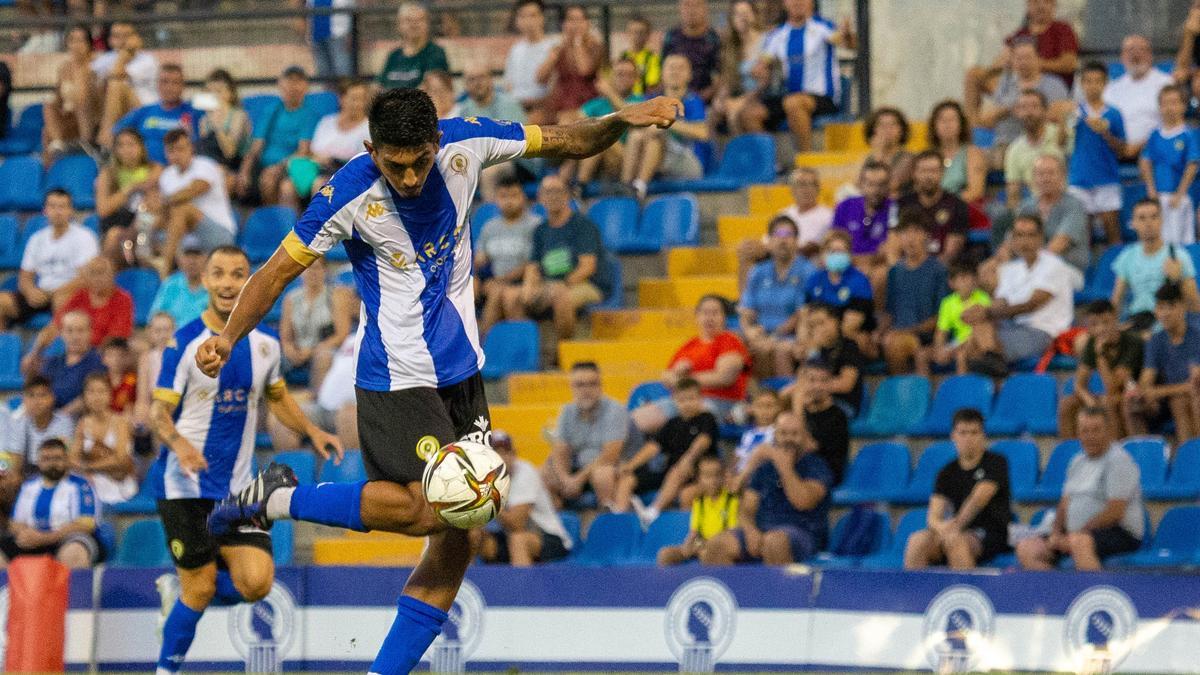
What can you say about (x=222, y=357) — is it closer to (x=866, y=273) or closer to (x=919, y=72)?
(x=866, y=273)

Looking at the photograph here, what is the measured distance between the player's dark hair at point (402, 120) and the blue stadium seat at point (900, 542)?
654 cm

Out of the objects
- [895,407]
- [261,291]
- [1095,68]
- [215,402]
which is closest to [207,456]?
[215,402]

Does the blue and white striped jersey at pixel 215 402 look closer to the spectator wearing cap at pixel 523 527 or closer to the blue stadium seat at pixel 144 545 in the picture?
the spectator wearing cap at pixel 523 527

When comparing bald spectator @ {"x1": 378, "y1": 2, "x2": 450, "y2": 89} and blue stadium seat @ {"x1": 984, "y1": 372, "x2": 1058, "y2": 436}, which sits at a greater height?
bald spectator @ {"x1": 378, "y1": 2, "x2": 450, "y2": 89}

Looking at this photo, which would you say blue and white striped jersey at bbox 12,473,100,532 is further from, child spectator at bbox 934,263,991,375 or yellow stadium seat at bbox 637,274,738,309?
child spectator at bbox 934,263,991,375

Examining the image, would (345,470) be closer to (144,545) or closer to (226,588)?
(144,545)

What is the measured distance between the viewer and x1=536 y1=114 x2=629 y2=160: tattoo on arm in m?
7.68

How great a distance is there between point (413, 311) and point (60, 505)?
25.6ft

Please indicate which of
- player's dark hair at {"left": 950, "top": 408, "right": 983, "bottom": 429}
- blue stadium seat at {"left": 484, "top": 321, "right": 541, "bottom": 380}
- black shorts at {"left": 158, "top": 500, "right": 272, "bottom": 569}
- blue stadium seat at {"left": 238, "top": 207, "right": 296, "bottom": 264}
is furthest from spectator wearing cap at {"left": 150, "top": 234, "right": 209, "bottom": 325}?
player's dark hair at {"left": 950, "top": 408, "right": 983, "bottom": 429}

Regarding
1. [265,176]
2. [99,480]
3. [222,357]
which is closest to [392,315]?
[222,357]

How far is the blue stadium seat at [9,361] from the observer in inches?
661

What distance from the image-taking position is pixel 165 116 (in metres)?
18.5

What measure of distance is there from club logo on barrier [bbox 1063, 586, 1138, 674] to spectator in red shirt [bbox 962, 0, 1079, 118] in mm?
5972

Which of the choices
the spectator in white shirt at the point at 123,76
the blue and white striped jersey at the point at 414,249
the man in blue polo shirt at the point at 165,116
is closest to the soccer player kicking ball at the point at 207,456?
the blue and white striped jersey at the point at 414,249
